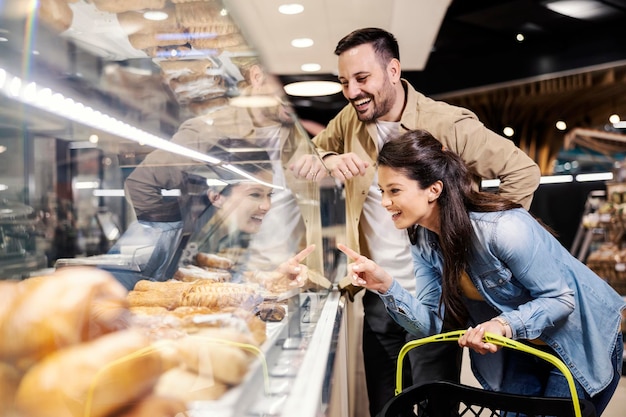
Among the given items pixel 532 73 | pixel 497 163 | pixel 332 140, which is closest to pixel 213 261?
pixel 332 140

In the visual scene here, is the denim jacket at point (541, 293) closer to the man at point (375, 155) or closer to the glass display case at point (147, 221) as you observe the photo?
the man at point (375, 155)

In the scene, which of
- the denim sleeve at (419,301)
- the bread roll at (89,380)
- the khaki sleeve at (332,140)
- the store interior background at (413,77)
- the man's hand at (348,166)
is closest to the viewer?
the bread roll at (89,380)

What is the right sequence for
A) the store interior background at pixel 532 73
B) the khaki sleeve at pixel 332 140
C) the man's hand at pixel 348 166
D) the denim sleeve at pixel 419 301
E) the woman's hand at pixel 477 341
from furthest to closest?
the store interior background at pixel 532 73 < the khaki sleeve at pixel 332 140 < the man's hand at pixel 348 166 < the denim sleeve at pixel 419 301 < the woman's hand at pixel 477 341

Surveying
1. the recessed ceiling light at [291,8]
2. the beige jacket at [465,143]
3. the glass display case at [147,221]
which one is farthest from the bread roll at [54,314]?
the recessed ceiling light at [291,8]

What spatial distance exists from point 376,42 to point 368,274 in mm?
623

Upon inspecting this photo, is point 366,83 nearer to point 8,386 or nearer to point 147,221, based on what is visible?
point 147,221

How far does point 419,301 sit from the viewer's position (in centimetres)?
145

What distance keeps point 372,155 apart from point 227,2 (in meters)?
0.82

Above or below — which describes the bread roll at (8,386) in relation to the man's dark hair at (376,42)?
below

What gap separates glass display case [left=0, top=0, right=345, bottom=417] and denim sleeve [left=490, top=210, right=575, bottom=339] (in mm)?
444

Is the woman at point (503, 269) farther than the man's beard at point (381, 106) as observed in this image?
No

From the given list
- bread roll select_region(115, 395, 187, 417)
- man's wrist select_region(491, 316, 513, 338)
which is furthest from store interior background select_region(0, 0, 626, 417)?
man's wrist select_region(491, 316, 513, 338)

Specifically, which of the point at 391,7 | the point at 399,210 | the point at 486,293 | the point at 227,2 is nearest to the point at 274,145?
the point at 399,210

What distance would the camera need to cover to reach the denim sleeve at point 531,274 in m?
1.25
